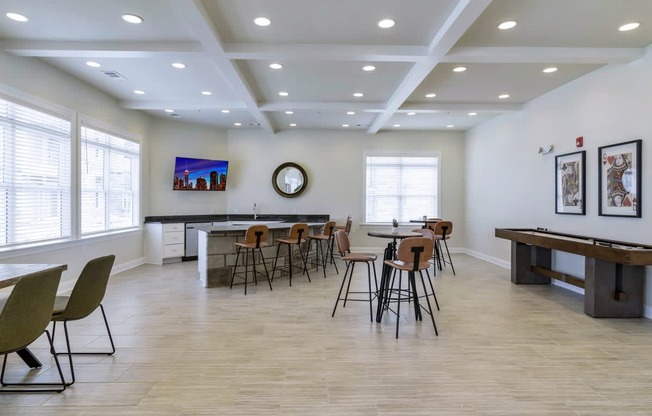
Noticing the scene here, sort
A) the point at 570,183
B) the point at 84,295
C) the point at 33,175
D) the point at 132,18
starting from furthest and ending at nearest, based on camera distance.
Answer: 1. the point at 570,183
2. the point at 33,175
3. the point at 132,18
4. the point at 84,295

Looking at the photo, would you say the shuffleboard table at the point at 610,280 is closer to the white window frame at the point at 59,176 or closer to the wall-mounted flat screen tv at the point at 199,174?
the white window frame at the point at 59,176

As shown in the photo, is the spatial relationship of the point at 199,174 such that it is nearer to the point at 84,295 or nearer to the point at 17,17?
the point at 17,17

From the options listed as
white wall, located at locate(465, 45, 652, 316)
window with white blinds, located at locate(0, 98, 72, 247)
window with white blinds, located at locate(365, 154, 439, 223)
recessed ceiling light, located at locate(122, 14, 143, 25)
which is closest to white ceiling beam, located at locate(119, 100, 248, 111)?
window with white blinds, located at locate(0, 98, 72, 247)

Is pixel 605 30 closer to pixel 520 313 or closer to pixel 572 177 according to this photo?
pixel 572 177

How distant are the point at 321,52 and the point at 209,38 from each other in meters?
1.23

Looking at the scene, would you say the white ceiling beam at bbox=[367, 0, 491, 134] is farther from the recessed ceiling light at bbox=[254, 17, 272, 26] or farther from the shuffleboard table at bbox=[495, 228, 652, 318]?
the shuffleboard table at bbox=[495, 228, 652, 318]

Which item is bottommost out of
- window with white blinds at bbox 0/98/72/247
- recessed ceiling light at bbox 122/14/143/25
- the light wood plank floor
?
the light wood plank floor

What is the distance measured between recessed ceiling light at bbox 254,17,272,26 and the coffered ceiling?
0.14 feet

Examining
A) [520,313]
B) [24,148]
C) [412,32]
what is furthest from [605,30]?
[24,148]

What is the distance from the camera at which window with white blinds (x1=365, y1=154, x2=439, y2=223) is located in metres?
8.80

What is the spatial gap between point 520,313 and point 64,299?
15.1 ft

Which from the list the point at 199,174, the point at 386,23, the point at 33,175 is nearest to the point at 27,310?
the point at 33,175

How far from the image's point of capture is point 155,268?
22.1 ft

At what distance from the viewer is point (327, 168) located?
8703mm
